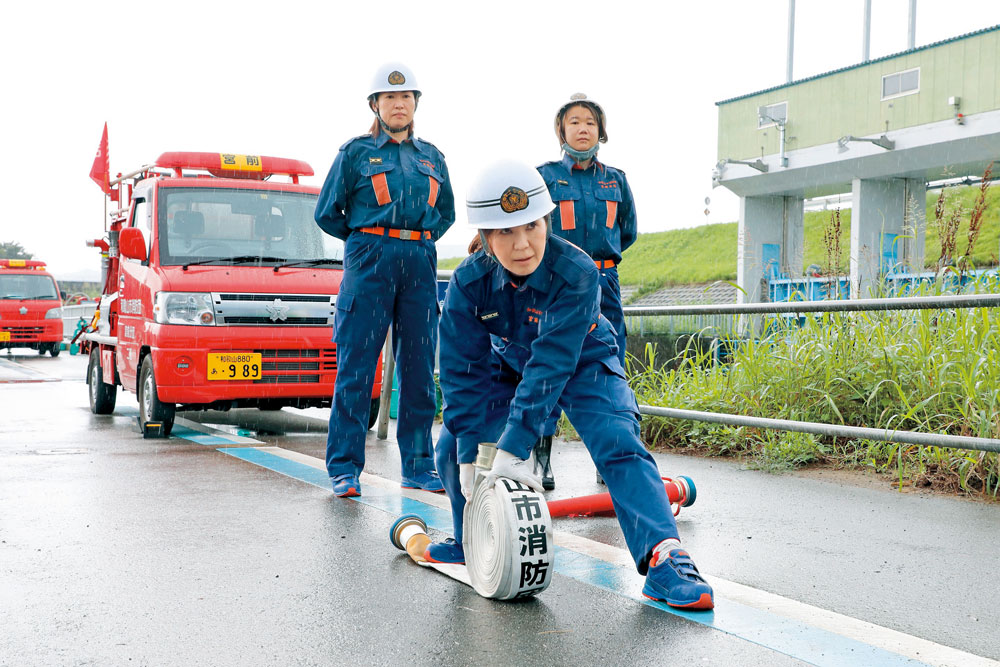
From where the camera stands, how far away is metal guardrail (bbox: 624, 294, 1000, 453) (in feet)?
14.5

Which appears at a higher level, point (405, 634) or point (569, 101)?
point (569, 101)

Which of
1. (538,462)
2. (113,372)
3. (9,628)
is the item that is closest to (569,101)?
(538,462)

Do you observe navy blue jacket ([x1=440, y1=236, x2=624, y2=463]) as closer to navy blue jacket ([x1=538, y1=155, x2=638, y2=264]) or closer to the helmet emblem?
the helmet emblem

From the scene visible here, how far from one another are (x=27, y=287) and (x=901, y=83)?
888 inches

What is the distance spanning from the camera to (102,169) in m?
10.2

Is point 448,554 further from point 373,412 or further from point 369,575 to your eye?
point 373,412

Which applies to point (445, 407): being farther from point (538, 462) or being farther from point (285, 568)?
point (538, 462)

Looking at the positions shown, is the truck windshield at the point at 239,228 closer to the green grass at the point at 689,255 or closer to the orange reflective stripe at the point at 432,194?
the orange reflective stripe at the point at 432,194

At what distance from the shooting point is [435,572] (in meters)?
3.55

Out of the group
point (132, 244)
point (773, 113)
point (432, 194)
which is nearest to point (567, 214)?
point (432, 194)

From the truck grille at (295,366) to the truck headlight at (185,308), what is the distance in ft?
1.51

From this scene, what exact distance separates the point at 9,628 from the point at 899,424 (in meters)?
4.48

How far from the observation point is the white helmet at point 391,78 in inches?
204

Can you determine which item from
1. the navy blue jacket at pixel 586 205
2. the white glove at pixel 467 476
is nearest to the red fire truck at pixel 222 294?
the navy blue jacket at pixel 586 205
